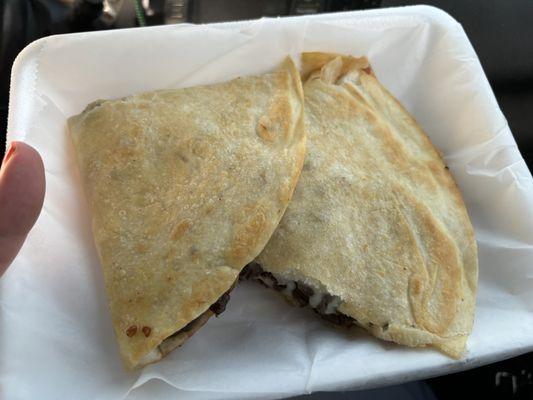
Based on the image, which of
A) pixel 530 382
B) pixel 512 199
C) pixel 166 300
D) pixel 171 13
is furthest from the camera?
pixel 171 13

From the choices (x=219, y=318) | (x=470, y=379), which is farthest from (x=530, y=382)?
(x=219, y=318)

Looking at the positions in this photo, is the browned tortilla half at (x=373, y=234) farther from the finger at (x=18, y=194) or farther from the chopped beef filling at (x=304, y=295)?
the finger at (x=18, y=194)

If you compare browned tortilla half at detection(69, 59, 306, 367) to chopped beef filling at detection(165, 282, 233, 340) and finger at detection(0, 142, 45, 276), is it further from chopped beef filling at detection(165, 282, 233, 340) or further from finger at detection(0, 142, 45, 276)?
finger at detection(0, 142, 45, 276)

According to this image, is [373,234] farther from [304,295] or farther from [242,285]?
[242,285]

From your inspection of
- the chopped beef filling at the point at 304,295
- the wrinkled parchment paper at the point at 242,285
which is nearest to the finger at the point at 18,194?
the wrinkled parchment paper at the point at 242,285

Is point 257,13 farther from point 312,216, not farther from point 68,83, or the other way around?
point 312,216

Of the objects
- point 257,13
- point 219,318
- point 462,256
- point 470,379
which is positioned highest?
point 257,13

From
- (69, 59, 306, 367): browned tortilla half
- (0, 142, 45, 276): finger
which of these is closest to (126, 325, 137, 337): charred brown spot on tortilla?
(69, 59, 306, 367): browned tortilla half

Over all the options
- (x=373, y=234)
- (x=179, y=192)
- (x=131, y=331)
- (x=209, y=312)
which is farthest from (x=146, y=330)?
(x=373, y=234)
